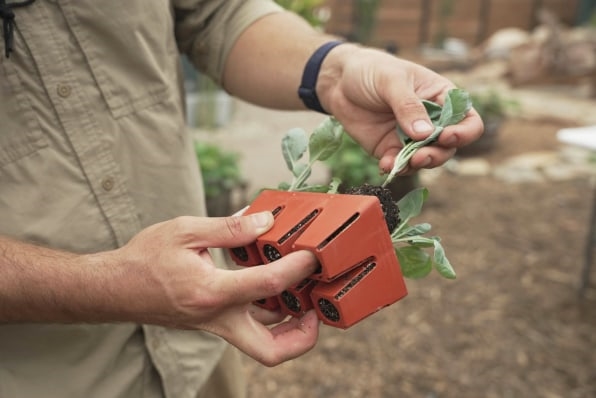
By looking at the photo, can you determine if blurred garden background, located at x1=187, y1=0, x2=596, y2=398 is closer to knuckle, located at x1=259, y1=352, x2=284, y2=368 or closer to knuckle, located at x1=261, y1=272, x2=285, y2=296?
knuckle, located at x1=259, y1=352, x2=284, y2=368

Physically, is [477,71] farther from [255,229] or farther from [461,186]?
[255,229]

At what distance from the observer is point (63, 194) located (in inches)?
49.4

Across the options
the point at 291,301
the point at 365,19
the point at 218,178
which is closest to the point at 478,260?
the point at 218,178

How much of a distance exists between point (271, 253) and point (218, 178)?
3102 mm

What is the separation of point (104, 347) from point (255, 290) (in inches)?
19.3

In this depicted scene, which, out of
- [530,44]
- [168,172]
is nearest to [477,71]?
[530,44]

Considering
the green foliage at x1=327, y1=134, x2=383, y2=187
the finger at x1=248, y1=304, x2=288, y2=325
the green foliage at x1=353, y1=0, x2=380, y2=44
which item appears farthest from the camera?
the green foliage at x1=353, y1=0, x2=380, y2=44

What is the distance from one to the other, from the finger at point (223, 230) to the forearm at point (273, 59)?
1.84 ft

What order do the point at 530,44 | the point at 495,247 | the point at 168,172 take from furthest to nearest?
1. the point at 530,44
2. the point at 495,247
3. the point at 168,172

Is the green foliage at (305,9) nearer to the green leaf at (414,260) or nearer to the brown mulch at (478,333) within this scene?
the brown mulch at (478,333)

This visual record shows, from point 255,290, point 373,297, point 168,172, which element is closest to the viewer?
point 255,290

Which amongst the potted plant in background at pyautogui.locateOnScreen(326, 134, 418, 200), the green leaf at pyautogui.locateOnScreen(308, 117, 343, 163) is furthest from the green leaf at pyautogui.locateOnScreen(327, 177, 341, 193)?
the potted plant in background at pyautogui.locateOnScreen(326, 134, 418, 200)

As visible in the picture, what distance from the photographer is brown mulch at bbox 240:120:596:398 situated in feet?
10.4

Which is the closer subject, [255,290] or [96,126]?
[255,290]
